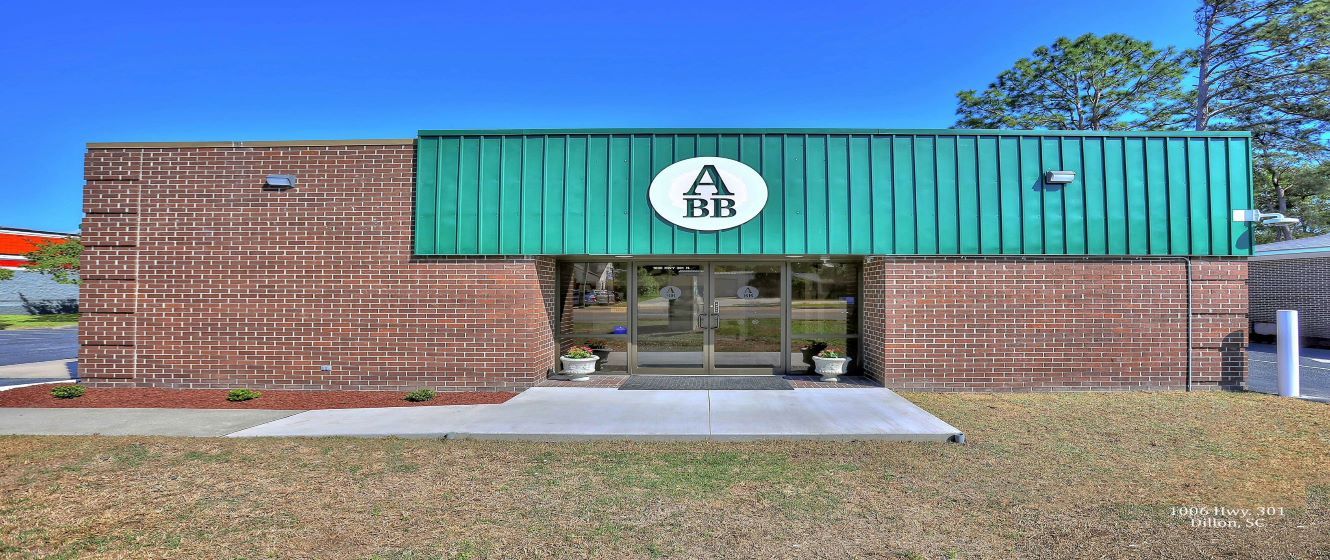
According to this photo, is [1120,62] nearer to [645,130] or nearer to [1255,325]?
[1255,325]

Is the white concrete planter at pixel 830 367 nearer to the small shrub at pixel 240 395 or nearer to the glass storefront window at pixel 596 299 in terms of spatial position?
the glass storefront window at pixel 596 299

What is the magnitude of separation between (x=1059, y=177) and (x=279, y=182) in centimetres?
1191

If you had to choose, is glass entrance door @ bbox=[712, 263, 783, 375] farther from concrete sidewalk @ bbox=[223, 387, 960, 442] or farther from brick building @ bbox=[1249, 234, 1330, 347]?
brick building @ bbox=[1249, 234, 1330, 347]

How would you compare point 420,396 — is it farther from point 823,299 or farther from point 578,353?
point 823,299

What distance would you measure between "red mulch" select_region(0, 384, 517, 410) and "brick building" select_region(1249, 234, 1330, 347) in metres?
21.9

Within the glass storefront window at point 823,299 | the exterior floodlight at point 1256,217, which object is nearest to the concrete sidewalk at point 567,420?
the glass storefront window at point 823,299

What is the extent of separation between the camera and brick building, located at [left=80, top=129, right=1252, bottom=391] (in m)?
8.41

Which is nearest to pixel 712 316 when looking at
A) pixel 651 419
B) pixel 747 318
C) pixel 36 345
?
pixel 747 318

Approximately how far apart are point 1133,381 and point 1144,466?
15.3 ft

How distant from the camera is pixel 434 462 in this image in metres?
4.99

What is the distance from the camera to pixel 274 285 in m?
8.47

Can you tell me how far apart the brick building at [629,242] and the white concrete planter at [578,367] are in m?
0.72

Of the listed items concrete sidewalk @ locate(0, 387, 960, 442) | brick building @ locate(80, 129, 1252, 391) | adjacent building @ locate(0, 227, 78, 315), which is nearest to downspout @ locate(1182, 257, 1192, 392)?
brick building @ locate(80, 129, 1252, 391)

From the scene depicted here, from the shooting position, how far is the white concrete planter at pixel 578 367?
29.9ft
